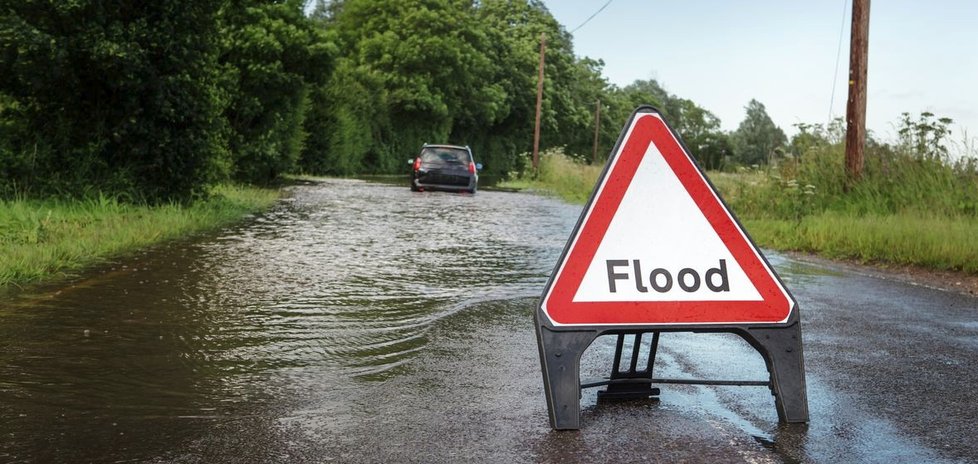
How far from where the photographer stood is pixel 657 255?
455cm

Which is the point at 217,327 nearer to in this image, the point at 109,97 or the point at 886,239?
the point at 886,239

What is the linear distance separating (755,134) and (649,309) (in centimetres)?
11596

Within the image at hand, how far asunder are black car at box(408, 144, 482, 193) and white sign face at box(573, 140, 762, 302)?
24.4m

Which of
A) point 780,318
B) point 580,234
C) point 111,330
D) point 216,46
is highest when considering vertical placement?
point 216,46

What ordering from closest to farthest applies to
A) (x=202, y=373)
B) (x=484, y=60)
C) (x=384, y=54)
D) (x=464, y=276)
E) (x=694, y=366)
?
1. (x=202, y=373)
2. (x=694, y=366)
3. (x=464, y=276)
4. (x=384, y=54)
5. (x=484, y=60)

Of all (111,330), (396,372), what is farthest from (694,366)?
(111,330)

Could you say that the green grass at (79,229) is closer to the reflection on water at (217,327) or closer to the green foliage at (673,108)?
the reflection on water at (217,327)

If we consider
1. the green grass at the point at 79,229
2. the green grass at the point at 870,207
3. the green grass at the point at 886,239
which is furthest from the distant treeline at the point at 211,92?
the green grass at the point at 886,239

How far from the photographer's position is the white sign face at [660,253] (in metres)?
4.45

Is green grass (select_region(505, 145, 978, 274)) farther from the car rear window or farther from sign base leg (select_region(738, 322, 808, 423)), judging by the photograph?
the car rear window

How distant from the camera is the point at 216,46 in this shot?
16.1 m

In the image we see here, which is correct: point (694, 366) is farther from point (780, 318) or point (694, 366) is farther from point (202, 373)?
point (202, 373)

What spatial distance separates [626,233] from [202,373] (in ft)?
7.69

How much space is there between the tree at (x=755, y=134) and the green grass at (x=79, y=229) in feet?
239
